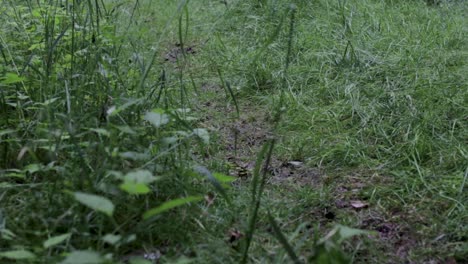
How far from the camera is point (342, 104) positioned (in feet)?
9.21

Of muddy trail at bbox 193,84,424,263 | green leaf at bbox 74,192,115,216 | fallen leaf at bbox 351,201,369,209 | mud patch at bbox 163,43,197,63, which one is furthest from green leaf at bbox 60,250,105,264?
mud patch at bbox 163,43,197,63

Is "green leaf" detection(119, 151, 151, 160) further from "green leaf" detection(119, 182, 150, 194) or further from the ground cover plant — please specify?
"green leaf" detection(119, 182, 150, 194)

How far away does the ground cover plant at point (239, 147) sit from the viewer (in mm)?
1562

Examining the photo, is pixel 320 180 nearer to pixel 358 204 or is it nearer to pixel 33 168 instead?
pixel 358 204

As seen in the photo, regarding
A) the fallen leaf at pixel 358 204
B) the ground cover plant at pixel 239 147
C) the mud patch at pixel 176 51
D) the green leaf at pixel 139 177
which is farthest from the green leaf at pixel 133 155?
the mud patch at pixel 176 51

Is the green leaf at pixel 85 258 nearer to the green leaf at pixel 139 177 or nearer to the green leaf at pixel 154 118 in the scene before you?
the green leaf at pixel 139 177

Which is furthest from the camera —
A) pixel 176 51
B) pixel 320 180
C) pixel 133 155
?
pixel 176 51

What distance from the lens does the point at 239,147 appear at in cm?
258

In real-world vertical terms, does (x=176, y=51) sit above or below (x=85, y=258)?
below

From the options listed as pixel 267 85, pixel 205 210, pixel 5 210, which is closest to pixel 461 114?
pixel 267 85

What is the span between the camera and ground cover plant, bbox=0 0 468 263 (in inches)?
61.5

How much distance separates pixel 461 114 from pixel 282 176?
0.95m

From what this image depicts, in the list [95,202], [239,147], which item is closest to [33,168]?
[95,202]

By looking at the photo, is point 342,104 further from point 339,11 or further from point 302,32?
point 339,11
